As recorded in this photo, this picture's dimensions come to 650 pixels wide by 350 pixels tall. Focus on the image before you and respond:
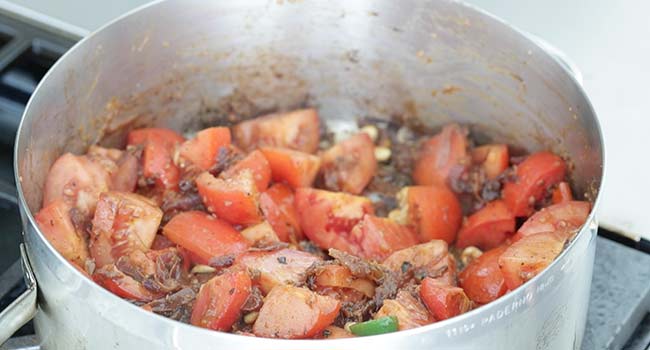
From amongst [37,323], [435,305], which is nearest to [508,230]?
[435,305]

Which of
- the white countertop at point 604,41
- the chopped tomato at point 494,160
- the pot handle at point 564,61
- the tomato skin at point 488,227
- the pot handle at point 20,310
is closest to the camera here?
the pot handle at point 20,310

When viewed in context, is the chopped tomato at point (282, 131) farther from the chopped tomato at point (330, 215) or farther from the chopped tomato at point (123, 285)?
the chopped tomato at point (123, 285)

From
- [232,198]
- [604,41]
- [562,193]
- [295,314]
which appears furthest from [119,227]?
[604,41]

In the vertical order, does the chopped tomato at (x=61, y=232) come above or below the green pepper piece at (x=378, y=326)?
below

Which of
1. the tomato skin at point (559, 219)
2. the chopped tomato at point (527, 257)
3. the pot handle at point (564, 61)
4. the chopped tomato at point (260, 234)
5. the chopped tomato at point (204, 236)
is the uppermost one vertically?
the pot handle at point (564, 61)

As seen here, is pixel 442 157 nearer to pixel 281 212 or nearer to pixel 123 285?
pixel 281 212

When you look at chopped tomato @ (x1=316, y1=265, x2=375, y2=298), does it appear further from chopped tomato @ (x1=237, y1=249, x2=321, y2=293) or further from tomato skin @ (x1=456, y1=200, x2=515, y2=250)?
tomato skin @ (x1=456, y1=200, x2=515, y2=250)

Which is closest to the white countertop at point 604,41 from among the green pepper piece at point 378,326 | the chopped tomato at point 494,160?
the chopped tomato at point 494,160
